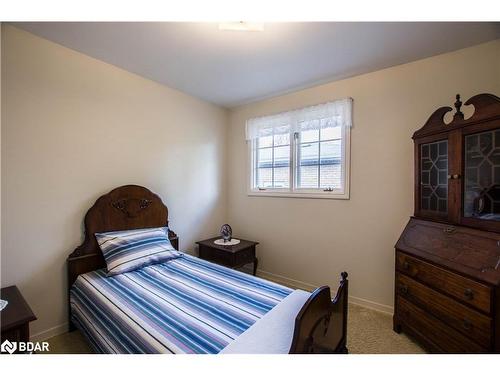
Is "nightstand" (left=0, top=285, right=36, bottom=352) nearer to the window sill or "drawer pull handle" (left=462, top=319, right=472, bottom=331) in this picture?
the window sill

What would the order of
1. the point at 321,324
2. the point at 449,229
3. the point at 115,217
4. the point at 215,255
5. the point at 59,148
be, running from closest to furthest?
the point at 321,324 < the point at 449,229 < the point at 59,148 < the point at 115,217 < the point at 215,255

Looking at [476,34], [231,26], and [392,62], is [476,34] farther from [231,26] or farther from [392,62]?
[231,26]

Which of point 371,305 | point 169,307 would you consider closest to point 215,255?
point 169,307

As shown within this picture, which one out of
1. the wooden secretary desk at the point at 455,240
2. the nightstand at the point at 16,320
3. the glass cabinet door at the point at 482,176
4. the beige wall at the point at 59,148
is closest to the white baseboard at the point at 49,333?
the beige wall at the point at 59,148

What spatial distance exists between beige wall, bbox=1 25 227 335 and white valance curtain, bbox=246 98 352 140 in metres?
1.10

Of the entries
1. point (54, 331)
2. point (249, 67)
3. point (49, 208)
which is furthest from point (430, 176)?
point (54, 331)

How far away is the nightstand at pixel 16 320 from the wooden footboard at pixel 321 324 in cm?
148

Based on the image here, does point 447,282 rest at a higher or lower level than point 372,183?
lower

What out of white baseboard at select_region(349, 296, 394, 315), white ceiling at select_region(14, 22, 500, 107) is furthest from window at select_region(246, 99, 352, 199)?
white baseboard at select_region(349, 296, 394, 315)

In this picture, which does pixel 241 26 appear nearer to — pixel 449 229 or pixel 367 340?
pixel 449 229

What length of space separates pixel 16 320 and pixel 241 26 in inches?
86.9

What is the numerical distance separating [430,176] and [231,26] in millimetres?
1863

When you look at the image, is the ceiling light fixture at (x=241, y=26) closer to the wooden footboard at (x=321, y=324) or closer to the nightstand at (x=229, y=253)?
the wooden footboard at (x=321, y=324)

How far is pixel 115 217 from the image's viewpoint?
2.15 m
